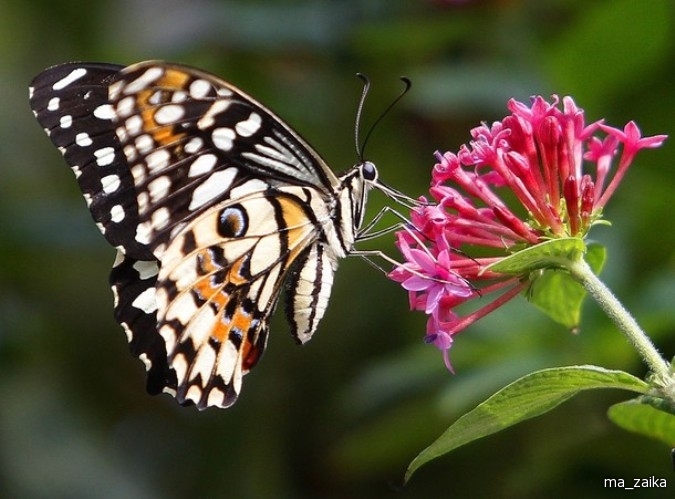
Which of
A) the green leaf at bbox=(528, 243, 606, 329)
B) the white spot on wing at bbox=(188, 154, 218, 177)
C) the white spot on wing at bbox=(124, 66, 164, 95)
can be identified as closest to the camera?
the green leaf at bbox=(528, 243, 606, 329)

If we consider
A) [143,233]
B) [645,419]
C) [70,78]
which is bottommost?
[645,419]

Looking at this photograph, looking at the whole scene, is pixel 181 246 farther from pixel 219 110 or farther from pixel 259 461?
pixel 259 461

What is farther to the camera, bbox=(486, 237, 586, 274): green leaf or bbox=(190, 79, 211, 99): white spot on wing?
bbox=(190, 79, 211, 99): white spot on wing

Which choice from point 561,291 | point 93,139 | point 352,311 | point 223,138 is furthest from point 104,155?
point 352,311

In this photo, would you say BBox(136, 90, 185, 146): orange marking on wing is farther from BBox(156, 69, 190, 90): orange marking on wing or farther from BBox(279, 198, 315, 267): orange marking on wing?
BBox(279, 198, 315, 267): orange marking on wing

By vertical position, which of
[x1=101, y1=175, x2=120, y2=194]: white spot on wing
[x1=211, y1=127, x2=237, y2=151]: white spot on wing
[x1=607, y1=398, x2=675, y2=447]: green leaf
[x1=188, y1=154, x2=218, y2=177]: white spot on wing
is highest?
[x1=211, y1=127, x2=237, y2=151]: white spot on wing

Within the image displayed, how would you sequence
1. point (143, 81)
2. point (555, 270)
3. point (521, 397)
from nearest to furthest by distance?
point (521, 397), point (555, 270), point (143, 81)

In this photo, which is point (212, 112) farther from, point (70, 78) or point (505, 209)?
point (505, 209)

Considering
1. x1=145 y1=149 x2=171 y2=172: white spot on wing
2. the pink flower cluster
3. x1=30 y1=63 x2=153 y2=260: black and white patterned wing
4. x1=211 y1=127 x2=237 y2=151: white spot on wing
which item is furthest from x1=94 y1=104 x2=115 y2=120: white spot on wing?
the pink flower cluster
